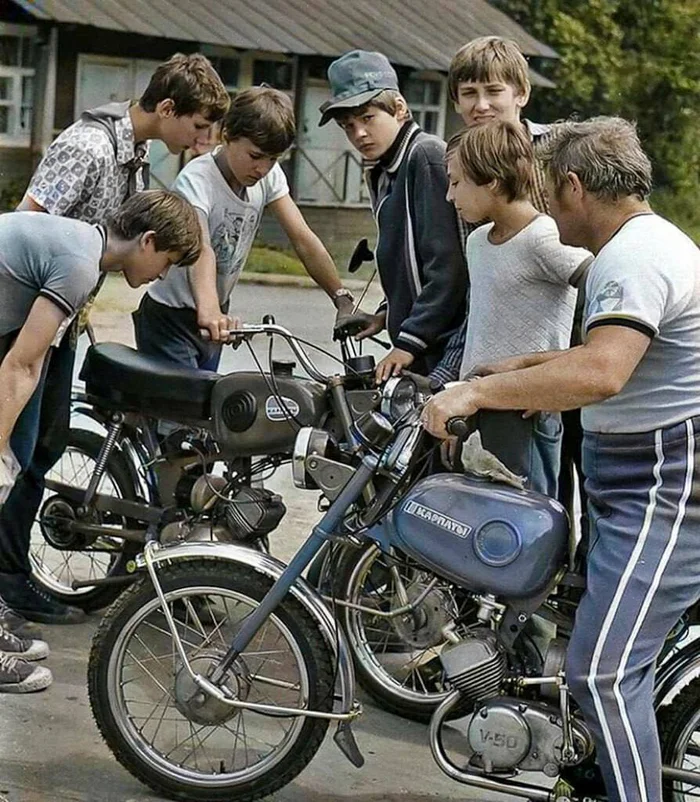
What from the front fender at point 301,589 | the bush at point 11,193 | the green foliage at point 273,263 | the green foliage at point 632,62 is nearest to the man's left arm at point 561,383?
the front fender at point 301,589

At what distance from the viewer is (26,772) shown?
167 inches

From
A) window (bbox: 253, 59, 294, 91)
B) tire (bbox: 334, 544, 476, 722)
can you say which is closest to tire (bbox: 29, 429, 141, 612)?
tire (bbox: 334, 544, 476, 722)

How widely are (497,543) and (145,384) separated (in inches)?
75.2

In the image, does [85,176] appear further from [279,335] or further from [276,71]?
[276,71]

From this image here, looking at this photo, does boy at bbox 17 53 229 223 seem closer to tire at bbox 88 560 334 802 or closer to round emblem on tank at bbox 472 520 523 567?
tire at bbox 88 560 334 802

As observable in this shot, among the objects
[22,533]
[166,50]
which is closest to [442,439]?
[22,533]

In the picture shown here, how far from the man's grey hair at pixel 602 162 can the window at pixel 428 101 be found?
24700mm

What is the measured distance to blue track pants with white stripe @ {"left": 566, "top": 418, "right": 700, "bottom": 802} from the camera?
11.5 ft

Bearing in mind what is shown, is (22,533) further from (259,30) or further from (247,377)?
(259,30)

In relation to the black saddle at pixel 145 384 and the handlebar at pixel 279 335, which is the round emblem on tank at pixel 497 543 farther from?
the black saddle at pixel 145 384

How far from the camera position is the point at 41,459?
5359 millimetres

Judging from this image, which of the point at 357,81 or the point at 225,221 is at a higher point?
the point at 357,81

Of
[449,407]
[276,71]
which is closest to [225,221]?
[449,407]

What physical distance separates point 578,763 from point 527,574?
1.60 feet
